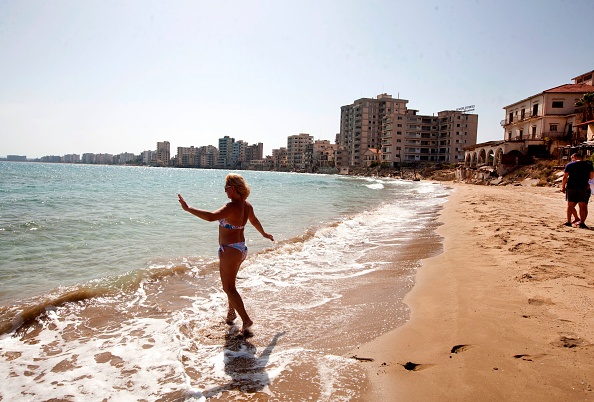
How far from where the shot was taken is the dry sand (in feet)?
8.61

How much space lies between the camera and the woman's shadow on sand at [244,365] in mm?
2969

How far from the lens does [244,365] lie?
3.36m

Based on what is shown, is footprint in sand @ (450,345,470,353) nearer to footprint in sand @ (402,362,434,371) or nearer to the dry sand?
the dry sand

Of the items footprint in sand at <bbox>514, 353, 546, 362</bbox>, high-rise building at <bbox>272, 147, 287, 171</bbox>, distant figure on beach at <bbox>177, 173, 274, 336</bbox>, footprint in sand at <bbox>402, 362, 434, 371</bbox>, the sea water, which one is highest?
high-rise building at <bbox>272, 147, 287, 171</bbox>

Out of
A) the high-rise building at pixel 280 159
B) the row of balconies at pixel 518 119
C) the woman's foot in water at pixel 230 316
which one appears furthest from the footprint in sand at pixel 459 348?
the high-rise building at pixel 280 159

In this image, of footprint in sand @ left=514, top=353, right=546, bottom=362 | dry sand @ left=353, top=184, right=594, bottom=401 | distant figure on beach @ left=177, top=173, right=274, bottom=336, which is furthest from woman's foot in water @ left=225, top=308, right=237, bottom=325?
footprint in sand @ left=514, top=353, right=546, bottom=362

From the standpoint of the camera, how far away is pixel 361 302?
492cm

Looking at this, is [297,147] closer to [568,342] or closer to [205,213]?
[205,213]

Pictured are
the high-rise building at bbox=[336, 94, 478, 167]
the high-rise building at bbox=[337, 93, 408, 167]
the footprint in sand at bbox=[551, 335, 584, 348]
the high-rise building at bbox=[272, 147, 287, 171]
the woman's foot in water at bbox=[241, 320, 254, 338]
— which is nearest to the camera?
the footprint in sand at bbox=[551, 335, 584, 348]

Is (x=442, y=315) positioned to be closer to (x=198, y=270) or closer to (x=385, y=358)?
(x=385, y=358)

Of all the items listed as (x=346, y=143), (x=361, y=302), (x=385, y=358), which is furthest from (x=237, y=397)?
(x=346, y=143)

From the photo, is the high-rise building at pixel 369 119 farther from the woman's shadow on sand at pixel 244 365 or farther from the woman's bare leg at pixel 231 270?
the woman's shadow on sand at pixel 244 365

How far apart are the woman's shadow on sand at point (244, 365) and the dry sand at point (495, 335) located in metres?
0.92

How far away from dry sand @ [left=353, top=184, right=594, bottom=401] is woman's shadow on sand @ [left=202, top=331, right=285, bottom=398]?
0.92m
